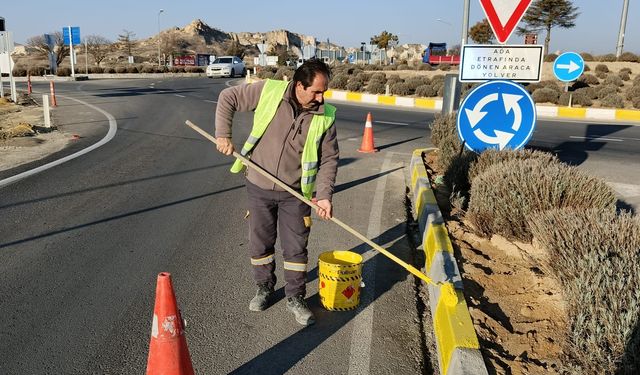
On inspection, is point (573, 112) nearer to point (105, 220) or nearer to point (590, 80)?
point (590, 80)

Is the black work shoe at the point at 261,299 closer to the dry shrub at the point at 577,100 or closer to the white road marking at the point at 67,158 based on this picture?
the white road marking at the point at 67,158

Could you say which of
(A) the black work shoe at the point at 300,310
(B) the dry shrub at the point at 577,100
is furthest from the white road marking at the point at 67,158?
(B) the dry shrub at the point at 577,100

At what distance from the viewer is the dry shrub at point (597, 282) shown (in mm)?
2625

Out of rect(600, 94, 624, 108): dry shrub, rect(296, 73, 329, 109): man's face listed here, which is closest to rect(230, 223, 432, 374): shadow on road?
rect(296, 73, 329, 109): man's face

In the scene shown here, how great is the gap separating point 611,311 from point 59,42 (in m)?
69.4

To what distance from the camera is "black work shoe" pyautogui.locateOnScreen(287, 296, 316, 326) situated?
375 centimetres

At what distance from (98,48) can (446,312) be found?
78.4m

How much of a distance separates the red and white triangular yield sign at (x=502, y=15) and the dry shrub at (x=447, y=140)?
177 centimetres

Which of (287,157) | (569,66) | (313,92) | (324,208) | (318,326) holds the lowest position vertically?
(318,326)

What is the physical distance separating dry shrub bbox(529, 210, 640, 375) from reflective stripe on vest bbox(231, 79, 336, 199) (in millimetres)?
1787

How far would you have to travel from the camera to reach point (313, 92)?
350 cm

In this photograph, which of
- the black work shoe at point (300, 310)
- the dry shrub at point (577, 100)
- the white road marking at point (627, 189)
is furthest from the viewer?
the dry shrub at point (577, 100)

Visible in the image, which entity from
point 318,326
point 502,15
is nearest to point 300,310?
point 318,326

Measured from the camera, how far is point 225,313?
12.8 ft
